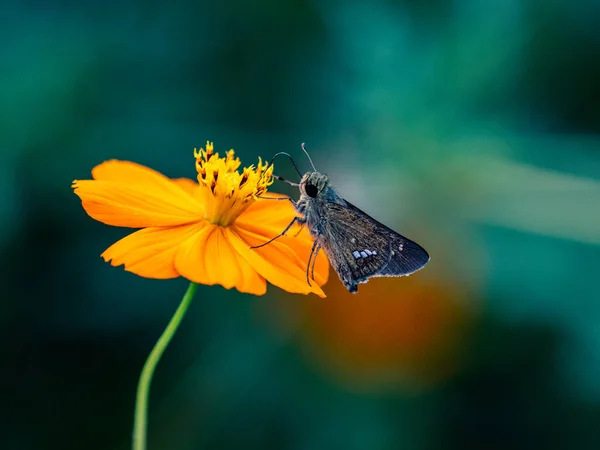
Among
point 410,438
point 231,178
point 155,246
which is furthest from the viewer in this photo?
Result: point 410,438

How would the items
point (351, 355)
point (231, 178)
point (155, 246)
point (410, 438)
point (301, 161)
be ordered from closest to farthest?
1. point (155, 246)
2. point (231, 178)
3. point (410, 438)
4. point (351, 355)
5. point (301, 161)

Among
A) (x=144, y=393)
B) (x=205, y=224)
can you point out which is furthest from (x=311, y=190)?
(x=144, y=393)

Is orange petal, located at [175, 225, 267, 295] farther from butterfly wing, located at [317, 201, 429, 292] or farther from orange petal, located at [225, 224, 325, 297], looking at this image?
butterfly wing, located at [317, 201, 429, 292]

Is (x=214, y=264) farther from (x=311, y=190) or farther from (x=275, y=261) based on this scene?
(x=311, y=190)

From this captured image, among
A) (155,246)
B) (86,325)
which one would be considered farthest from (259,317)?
(155,246)

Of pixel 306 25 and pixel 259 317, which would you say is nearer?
pixel 259 317

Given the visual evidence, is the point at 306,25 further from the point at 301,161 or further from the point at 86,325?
the point at 86,325

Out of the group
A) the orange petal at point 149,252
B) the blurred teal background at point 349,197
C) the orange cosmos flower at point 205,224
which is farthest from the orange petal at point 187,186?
the blurred teal background at point 349,197

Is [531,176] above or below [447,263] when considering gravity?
above
